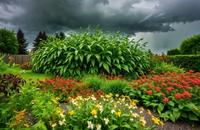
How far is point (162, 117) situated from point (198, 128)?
0.73m

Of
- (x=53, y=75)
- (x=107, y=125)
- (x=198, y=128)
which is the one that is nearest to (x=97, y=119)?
(x=107, y=125)

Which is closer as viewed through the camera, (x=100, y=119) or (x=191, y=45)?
(x=100, y=119)

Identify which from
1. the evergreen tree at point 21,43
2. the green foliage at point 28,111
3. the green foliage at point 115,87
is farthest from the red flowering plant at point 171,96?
the evergreen tree at point 21,43

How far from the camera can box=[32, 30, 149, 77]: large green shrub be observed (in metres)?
11.1

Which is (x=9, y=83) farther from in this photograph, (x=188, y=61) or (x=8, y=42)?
(x=8, y=42)

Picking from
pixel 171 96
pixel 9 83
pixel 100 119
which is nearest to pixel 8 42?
pixel 9 83

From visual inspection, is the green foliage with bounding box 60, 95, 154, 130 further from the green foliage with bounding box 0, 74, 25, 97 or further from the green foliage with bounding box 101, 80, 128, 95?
the green foliage with bounding box 101, 80, 128, 95

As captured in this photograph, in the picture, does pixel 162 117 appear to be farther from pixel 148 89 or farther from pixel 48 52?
pixel 48 52

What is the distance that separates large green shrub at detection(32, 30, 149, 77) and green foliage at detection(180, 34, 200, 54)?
43.2ft

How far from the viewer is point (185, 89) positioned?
24.1 feet

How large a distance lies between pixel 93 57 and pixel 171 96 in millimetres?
4716

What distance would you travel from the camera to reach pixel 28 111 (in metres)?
5.76

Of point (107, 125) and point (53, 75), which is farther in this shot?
point (53, 75)

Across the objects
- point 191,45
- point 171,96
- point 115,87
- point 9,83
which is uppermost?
point 191,45
